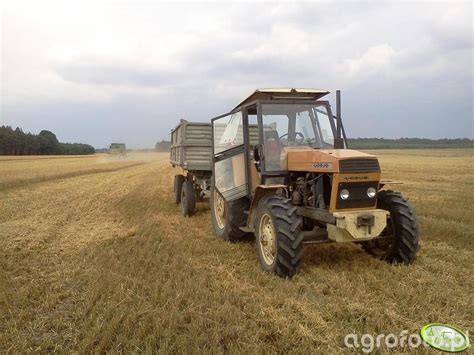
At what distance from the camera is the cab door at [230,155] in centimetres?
613

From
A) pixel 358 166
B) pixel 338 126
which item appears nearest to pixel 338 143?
pixel 338 126

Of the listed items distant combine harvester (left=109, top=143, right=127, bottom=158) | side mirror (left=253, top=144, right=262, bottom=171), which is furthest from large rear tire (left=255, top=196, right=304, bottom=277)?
distant combine harvester (left=109, top=143, right=127, bottom=158)

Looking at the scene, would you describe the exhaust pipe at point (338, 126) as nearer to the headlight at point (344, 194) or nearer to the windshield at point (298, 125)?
the windshield at point (298, 125)

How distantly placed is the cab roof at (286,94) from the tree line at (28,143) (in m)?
70.5

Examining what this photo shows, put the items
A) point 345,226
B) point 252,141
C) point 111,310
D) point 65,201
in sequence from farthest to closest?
point 65,201, point 252,141, point 345,226, point 111,310

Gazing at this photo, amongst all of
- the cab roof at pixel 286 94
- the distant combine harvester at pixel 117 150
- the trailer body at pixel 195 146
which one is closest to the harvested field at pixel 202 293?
the trailer body at pixel 195 146

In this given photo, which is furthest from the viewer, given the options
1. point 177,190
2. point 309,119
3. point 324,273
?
point 177,190

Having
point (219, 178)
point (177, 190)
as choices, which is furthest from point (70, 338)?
point (177, 190)

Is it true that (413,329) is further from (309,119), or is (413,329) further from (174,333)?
(309,119)

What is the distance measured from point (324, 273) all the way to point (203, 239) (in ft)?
8.63

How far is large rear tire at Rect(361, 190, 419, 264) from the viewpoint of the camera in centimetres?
513

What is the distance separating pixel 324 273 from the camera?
16.3ft

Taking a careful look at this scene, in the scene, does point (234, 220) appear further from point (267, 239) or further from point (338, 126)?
point (338, 126)

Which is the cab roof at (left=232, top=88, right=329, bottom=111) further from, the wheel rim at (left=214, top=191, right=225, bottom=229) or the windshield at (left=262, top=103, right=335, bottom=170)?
the wheel rim at (left=214, top=191, right=225, bottom=229)
